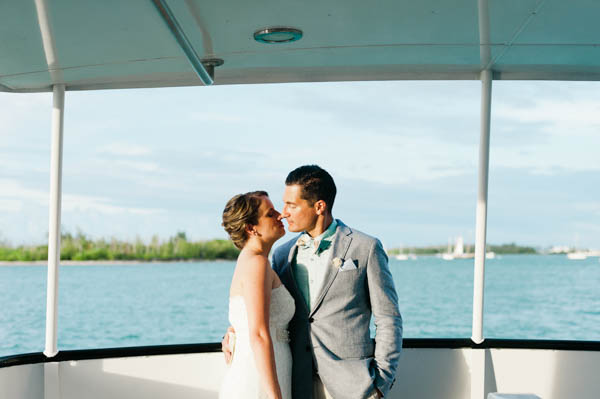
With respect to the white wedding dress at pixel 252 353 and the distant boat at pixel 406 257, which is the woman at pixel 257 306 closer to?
the white wedding dress at pixel 252 353

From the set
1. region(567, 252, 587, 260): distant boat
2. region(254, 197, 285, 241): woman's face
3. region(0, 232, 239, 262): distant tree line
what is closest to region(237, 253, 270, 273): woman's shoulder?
region(254, 197, 285, 241): woman's face

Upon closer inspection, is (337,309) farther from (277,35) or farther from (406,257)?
(406,257)

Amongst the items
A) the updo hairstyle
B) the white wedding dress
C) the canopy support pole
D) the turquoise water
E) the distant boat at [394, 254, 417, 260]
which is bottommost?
the turquoise water

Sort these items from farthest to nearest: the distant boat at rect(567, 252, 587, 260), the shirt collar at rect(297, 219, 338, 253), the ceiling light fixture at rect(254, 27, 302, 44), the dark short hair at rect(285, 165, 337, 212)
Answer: the distant boat at rect(567, 252, 587, 260) → the ceiling light fixture at rect(254, 27, 302, 44) → the shirt collar at rect(297, 219, 338, 253) → the dark short hair at rect(285, 165, 337, 212)

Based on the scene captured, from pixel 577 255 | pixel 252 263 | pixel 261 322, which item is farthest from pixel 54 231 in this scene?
pixel 577 255

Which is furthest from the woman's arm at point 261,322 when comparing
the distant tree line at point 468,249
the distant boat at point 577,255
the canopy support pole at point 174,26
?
the distant boat at point 577,255

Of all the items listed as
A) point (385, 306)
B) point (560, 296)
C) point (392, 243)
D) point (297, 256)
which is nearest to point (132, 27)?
point (297, 256)

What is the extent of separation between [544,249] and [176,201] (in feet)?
105

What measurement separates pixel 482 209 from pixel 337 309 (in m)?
1.41

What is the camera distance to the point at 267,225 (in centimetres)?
271

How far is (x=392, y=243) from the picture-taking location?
4800cm

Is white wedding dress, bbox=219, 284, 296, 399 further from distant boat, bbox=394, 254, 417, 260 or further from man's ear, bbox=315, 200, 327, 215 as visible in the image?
distant boat, bbox=394, 254, 417, 260

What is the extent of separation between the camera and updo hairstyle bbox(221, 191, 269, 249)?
2.68 m

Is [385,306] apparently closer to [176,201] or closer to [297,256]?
[297,256]
